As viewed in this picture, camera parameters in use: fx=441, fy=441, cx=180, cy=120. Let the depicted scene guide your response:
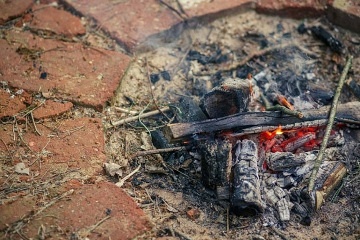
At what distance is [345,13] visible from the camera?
11.4ft

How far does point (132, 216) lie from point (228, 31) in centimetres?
184

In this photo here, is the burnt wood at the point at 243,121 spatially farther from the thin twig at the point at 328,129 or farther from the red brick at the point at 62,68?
the red brick at the point at 62,68

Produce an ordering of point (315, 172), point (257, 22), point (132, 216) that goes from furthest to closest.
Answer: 1. point (257, 22)
2. point (315, 172)
3. point (132, 216)

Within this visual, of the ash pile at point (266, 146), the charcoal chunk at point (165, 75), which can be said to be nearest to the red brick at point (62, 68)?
the charcoal chunk at point (165, 75)

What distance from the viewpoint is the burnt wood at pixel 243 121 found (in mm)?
2590

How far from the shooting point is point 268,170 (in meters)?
2.62

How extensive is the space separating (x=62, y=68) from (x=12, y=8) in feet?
2.49

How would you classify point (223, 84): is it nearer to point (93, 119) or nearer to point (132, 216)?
point (93, 119)

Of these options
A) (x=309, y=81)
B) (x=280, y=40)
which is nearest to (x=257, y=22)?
(x=280, y=40)

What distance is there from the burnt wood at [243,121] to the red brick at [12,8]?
155cm

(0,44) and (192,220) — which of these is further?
(0,44)

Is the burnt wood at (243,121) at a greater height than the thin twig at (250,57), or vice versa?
the thin twig at (250,57)

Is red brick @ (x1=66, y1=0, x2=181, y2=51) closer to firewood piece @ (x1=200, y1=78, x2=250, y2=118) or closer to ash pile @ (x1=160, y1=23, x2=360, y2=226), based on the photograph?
ash pile @ (x1=160, y1=23, x2=360, y2=226)

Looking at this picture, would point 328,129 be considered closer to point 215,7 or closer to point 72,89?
point 215,7
